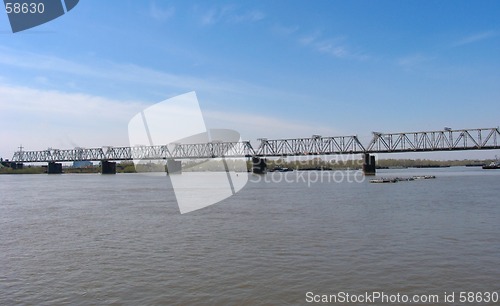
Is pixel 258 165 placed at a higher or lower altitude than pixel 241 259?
higher

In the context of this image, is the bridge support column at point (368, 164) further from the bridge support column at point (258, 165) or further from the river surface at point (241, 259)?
the river surface at point (241, 259)

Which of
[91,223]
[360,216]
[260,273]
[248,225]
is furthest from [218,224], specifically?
[260,273]

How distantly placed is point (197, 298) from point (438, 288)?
7769mm

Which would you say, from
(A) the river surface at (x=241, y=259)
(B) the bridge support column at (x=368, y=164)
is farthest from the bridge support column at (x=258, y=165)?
(A) the river surface at (x=241, y=259)

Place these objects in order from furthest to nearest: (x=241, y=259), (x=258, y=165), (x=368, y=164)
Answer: (x=258, y=165) < (x=368, y=164) < (x=241, y=259)

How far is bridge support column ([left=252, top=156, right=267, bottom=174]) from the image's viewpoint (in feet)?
588

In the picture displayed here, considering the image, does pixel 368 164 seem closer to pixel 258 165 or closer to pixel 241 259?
pixel 258 165

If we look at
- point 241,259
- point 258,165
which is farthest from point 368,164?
point 241,259

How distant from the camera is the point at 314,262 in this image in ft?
55.0

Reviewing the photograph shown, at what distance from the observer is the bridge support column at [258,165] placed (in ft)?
588

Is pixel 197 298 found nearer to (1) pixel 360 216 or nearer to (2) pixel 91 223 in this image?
(2) pixel 91 223

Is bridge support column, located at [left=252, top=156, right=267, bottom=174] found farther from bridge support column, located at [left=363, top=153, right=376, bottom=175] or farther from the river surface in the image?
the river surface

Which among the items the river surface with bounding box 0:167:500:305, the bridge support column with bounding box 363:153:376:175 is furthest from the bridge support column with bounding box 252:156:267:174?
the river surface with bounding box 0:167:500:305

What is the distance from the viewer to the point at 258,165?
182250 millimetres
